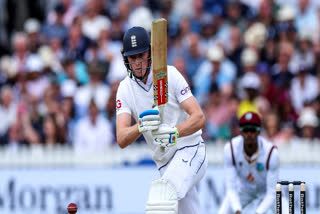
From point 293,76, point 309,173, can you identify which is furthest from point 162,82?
point 293,76

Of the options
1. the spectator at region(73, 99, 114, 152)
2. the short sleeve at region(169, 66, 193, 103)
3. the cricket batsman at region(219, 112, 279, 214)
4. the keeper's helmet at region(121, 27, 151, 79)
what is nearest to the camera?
the keeper's helmet at region(121, 27, 151, 79)

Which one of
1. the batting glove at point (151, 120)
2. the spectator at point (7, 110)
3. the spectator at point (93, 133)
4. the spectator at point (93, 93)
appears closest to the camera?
the batting glove at point (151, 120)

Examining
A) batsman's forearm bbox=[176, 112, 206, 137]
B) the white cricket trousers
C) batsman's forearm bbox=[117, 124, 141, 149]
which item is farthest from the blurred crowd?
batsman's forearm bbox=[117, 124, 141, 149]

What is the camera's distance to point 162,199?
7664 mm

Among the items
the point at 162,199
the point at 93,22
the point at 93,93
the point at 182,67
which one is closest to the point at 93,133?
the point at 93,93

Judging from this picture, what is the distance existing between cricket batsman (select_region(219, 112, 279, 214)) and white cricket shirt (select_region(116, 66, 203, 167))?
4.99 feet

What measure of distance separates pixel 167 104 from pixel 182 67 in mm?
6753

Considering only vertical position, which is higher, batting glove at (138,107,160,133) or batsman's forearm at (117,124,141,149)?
batting glove at (138,107,160,133)

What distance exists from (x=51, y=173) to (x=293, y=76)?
14.4ft

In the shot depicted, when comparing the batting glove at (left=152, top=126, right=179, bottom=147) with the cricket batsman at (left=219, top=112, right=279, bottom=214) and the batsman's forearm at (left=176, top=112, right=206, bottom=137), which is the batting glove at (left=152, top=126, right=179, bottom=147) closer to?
the batsman's forearm at (left=176, top=112, right=206, bottom=137)

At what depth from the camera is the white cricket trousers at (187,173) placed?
7.98 meters

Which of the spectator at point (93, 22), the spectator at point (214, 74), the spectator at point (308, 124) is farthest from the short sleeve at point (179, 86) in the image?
the spectator at point (93, 22)

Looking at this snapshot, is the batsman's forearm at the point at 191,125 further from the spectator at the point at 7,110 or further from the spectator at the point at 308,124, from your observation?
the spectator at the point at 7,110

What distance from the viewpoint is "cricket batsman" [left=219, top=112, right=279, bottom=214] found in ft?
32.0
